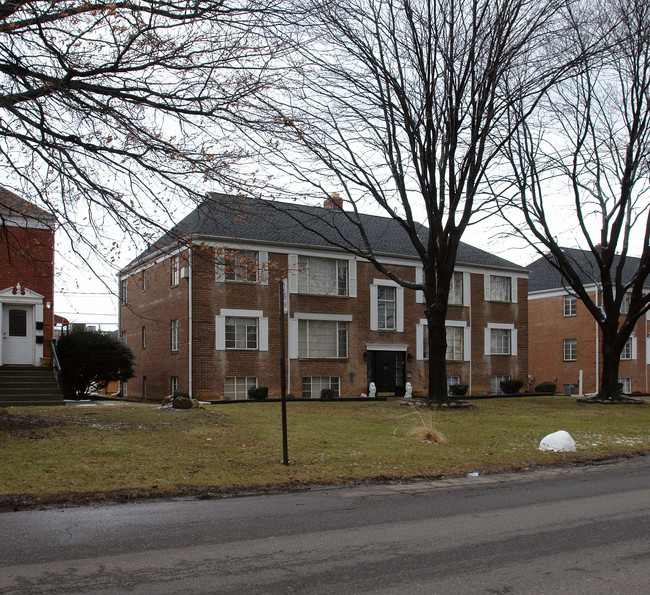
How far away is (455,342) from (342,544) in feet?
92.0

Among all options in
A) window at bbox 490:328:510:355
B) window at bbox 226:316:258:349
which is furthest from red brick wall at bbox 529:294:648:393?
window at bbox 226:316:258:349

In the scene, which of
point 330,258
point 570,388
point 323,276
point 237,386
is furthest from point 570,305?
point 237,386

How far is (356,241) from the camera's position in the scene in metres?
32.1

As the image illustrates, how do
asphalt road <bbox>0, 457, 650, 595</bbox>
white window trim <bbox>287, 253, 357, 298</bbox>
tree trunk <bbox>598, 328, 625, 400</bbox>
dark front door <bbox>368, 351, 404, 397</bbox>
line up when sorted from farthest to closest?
dark front door <bbox>368, 351, 404, 397</bbox>, white window trim <bbox>287, 253, 357, 298</bbox>, tree trunk <bbox>598, 328, 625, 400</bbox>, asphalt road <bbox>0, 457, 650, 595</bbox>

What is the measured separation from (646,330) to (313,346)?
25516 millimetres

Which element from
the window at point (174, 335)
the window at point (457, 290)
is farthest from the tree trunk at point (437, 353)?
the window at point (457, 290)

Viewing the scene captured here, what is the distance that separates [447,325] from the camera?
32969 millimetres

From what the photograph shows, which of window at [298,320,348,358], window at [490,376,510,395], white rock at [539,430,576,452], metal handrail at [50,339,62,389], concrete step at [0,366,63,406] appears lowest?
window at [490,376,510,395]

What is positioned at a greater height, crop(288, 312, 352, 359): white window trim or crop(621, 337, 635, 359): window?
crop(288, 312, 352, 359): white window trim

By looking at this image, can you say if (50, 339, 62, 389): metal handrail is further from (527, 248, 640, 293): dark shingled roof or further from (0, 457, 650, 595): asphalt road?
(527, 248, 640, 293): dark shingled roof

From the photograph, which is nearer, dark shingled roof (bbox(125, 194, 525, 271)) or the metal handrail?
the metal handrail

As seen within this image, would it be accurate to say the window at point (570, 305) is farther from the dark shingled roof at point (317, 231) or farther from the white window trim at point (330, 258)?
the white window trim at point (330, 258)

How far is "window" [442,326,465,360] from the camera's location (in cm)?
3338

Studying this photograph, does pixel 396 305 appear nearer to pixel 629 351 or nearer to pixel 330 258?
pixel 330 258
